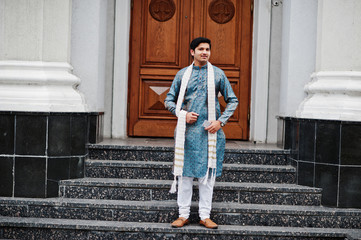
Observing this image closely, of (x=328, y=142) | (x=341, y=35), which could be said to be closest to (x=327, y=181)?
(x=328, y=142)

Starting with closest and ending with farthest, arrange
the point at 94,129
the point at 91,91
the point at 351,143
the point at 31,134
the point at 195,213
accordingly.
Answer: the point at 195,213 < the point at 351,143 < the point at 31,134 < the point at 94,129 < the point at 91,91

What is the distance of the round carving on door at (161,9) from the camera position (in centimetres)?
682

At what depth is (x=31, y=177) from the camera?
16.4 feet

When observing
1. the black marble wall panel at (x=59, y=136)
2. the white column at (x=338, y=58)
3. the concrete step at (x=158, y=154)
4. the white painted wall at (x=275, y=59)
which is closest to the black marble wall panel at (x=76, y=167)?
the black marble wall panel at (x=59, y=136)

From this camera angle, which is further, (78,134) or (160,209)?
(78,134)

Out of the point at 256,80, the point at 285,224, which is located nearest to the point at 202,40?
the point at 285,224

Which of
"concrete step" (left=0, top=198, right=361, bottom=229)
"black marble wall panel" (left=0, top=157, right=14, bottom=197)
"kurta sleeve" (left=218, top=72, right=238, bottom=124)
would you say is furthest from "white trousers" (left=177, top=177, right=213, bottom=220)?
"black marble wall panel" (left=0, top=157, right=14, bottom=197)

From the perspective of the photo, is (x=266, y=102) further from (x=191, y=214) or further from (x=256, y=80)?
(x=191, y=214)

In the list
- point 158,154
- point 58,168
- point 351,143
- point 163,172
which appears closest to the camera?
point 351,143

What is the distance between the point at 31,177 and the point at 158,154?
1460 millimetres

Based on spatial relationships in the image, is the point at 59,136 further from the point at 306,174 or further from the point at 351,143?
the point at 351,143

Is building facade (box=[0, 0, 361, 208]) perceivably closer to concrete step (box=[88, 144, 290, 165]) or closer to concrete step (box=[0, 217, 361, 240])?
concrete step (box=[88, 144, 290, 165])

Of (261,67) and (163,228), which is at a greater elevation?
(261,67)

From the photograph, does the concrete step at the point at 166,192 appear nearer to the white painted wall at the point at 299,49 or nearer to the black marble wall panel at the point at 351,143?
the black marble wall panel at the point at 351,143
